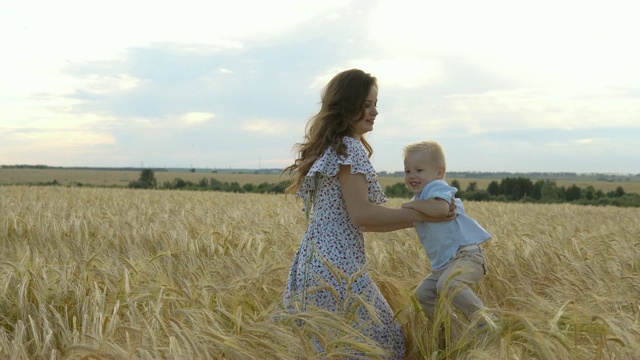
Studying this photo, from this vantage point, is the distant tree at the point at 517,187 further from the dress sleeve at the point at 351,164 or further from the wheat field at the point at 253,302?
the dress sleeve at the point at 351,164

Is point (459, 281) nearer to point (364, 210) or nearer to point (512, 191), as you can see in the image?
point (364, 210)

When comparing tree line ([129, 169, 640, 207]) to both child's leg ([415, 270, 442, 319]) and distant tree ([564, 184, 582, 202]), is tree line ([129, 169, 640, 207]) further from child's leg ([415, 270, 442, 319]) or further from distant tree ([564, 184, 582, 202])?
child's leg ([415, 270, 442, 319])

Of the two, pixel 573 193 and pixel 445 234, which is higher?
pixel 445 234

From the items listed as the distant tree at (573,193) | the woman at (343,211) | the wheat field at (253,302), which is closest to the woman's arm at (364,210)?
the woman at (343,211)

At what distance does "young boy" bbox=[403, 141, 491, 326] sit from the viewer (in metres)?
3.08

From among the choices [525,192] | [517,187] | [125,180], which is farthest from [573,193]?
[125,180]

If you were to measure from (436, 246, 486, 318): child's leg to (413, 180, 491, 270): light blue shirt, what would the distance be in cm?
4

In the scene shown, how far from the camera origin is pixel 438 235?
316cm

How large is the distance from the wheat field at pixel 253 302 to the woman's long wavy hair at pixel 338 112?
0.66m

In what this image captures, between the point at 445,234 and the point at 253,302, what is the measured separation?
1.03 m

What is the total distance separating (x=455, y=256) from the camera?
3.11 metres

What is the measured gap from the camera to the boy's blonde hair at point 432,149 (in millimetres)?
3148

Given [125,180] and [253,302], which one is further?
[125,180]

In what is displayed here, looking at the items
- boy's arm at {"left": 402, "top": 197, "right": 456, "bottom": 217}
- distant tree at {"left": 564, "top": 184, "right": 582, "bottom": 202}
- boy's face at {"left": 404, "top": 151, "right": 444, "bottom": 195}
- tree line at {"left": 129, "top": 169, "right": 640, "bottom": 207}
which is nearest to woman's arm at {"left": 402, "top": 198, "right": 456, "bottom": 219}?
boy's arm at {"left": 402, "top": 197, "right": 456, "bottom": 217}
